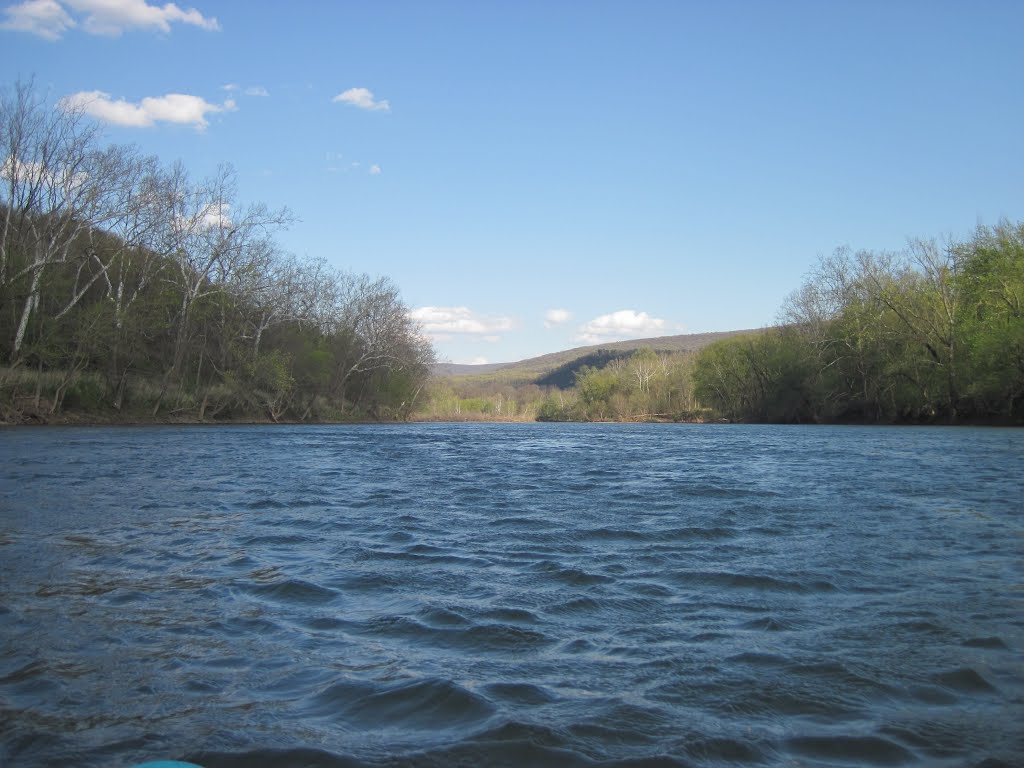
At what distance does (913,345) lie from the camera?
52.6 meters

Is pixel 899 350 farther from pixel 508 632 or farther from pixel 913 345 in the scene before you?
pixel 508 632

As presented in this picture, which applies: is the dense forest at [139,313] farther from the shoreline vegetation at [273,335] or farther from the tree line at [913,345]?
the tree line at [913,345]

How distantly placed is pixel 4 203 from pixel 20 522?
3349cm

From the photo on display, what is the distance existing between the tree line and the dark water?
40.5m

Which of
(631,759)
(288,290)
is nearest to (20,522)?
(631,759)

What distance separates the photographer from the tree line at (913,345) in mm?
45875

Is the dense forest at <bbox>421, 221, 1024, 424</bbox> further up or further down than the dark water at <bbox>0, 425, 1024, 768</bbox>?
further up

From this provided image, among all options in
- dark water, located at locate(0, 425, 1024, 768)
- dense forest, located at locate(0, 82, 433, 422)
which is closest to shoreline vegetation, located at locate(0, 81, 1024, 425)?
dense forest, located at locate(0, 82, 433, 422)

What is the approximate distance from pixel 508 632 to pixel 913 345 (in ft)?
182

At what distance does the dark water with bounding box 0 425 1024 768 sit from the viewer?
3693 mm

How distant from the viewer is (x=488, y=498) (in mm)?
13688

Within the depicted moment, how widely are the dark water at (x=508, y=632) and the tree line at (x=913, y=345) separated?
40.5 m

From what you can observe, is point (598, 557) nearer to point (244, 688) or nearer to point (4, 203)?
point (244, 688)

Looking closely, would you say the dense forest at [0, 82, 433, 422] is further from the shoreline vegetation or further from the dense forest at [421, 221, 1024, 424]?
the dense forest at [421, 221, 1024, 424]
